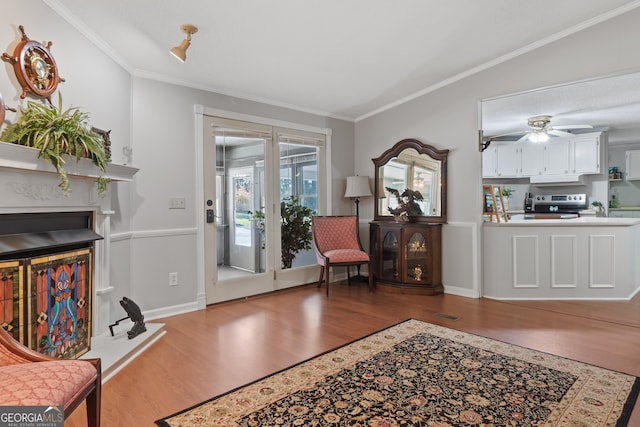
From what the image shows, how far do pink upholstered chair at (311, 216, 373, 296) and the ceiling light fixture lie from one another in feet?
8.32

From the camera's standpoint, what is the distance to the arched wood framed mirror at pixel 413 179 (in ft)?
14.7

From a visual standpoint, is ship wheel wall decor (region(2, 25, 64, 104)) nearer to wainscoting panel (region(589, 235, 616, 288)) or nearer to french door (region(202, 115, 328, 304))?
french door (region(202, 115, 328, 304))

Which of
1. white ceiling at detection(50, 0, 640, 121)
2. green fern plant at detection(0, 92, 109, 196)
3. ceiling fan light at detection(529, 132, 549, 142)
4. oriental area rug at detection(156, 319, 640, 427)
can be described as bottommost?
oriental area rug at detection(156, 319, 640, 427)

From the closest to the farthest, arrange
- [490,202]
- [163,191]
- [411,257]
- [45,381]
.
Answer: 1. [45,381]
2. [163,191]
3. [490,202]
4. [411,257]

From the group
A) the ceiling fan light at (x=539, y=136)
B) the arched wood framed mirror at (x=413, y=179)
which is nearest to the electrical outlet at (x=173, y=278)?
the arched wood framed mirror at (x=413, y=179)

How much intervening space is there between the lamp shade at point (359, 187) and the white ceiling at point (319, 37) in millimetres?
1242

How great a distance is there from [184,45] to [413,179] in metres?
3.15

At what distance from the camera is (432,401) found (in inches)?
78.9

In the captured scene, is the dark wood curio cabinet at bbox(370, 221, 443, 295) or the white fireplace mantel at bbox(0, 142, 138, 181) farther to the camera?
the dark wood curio cabinet at bbox(370, 221, 443, 295)

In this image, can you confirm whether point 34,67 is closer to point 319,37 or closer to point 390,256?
point 319,37

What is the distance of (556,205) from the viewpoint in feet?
21.5

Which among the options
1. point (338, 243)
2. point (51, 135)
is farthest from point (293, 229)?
point (51, 135)

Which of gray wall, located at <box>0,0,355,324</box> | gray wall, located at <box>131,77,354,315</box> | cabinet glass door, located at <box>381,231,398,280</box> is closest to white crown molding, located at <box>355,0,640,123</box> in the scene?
cabinet glass door, located at <box>381,231,398,280</box>

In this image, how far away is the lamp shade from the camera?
5.05 metres
